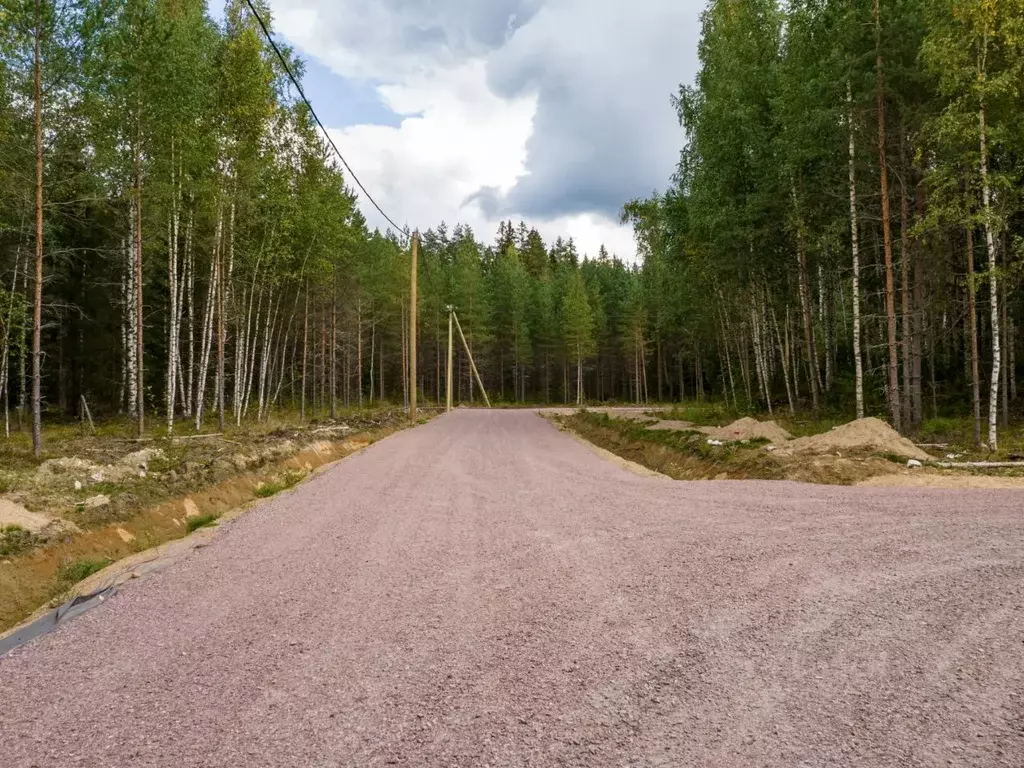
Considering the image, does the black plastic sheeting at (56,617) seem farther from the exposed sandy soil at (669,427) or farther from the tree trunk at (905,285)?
the tree trunk at (905,285)

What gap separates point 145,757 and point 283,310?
30140 millimetres

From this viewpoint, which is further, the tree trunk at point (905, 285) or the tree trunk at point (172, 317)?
the tree trunk at point (172, 317)

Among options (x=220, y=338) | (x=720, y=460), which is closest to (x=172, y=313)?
(x=220, y=338)

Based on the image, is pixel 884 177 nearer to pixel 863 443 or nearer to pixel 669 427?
pixel 863 443

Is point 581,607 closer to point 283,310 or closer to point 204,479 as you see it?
point 204,479

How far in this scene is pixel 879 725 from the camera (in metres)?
2.44

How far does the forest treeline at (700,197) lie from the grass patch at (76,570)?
6.68 meters

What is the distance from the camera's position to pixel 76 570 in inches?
240

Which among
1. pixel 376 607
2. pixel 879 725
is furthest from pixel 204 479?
pixel 879 725

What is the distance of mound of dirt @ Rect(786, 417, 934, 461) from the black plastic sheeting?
1103 centimetres

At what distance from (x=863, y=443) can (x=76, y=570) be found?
1268 centimetres

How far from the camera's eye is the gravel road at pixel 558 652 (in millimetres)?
2412

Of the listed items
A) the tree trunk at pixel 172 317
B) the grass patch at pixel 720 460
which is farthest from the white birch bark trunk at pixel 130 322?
the grass patch at pixel 720 460

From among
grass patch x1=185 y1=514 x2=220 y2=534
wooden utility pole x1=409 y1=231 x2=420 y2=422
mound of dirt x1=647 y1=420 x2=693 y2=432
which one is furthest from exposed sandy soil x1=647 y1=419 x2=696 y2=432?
grass patch x1=185 y1=514 x2=220 y2=534
